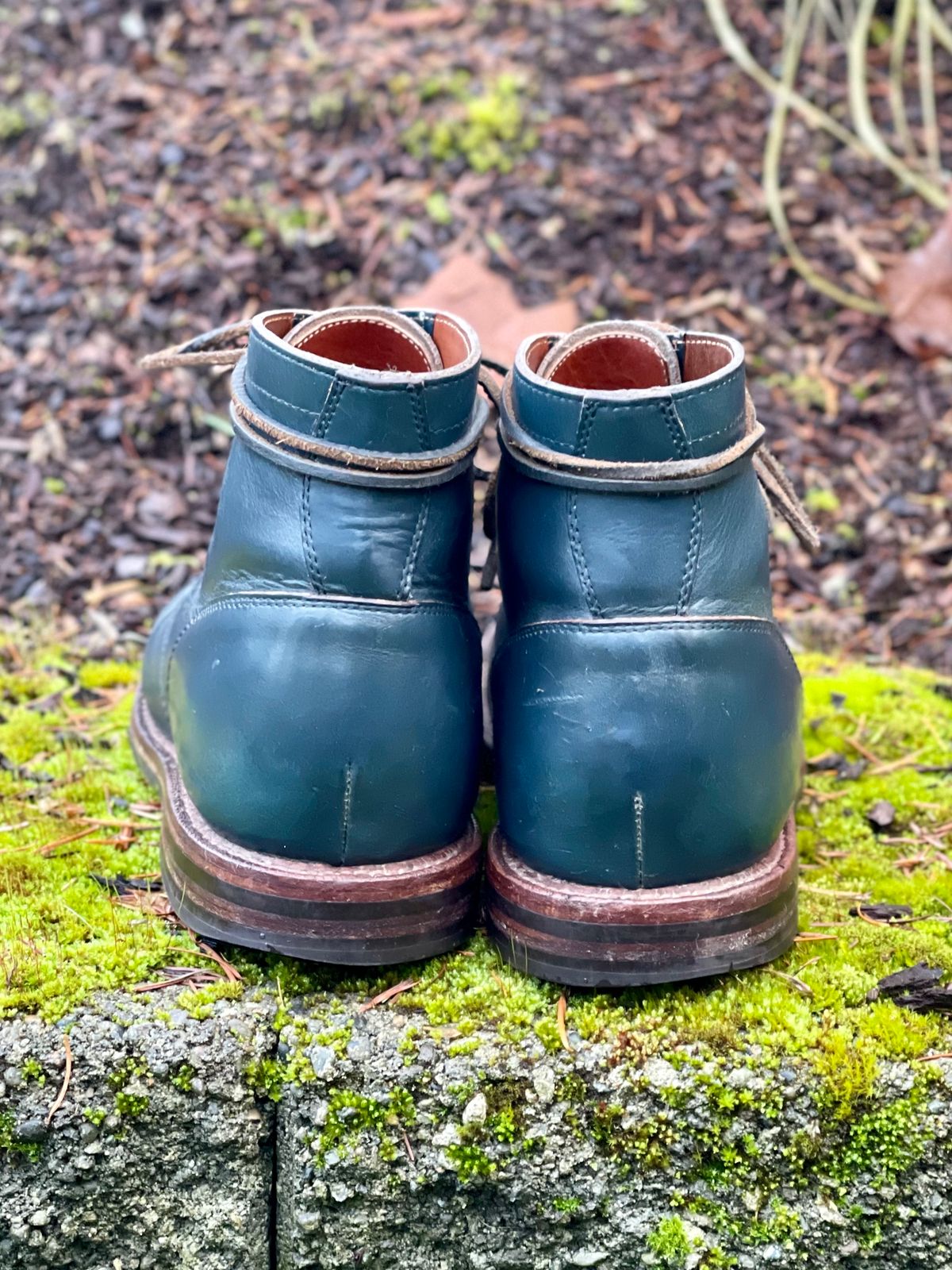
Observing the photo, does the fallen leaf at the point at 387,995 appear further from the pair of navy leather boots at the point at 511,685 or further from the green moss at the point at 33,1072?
A: the green moss at the point at 33,1072

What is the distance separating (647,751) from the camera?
5.53ft

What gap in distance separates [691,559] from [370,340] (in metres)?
0.61

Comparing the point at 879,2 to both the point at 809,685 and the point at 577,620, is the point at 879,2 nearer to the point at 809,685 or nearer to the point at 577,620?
the point at 809,685

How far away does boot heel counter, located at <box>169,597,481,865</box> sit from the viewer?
5.57 ft

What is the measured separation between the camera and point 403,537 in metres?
1.73

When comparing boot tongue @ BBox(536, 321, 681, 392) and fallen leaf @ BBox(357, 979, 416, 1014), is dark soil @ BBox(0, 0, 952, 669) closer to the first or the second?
boot tongue @ BBox(536, 321, 681, 392)

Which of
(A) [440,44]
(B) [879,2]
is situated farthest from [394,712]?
(B) [879,2]

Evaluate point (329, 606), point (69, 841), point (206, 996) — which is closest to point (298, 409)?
point (329, 606)

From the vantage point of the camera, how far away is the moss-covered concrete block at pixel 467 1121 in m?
1.72

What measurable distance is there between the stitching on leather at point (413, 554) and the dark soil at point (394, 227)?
209cm

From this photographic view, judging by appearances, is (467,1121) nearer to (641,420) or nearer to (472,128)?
(641,420)

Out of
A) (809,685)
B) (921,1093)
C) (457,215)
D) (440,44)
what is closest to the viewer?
(921,1093)

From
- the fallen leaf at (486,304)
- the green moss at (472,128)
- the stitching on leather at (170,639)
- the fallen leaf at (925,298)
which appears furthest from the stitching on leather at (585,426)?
the green moss at (472,128)

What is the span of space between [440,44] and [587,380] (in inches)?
139
